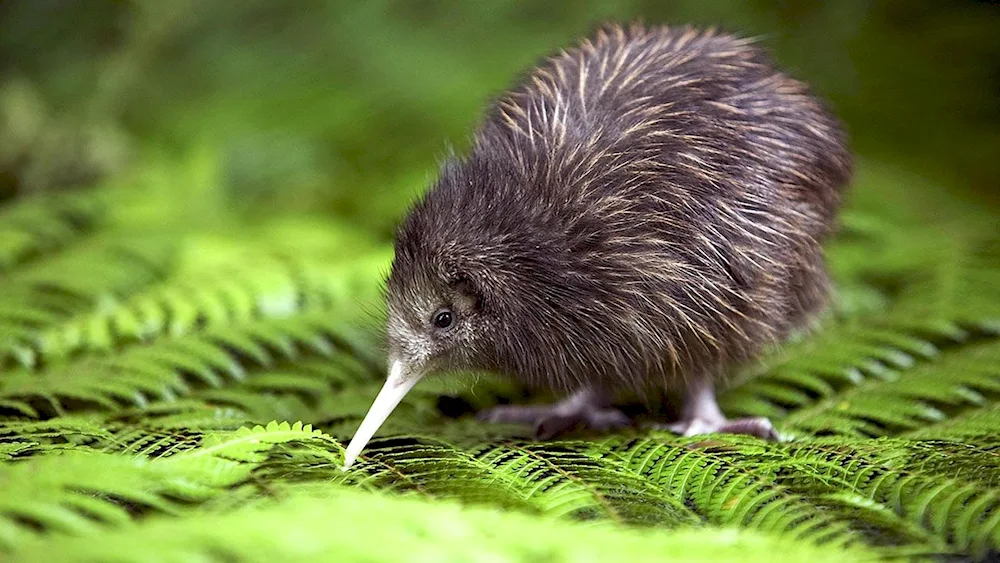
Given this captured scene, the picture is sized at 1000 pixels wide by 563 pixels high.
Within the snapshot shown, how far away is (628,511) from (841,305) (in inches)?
66.8

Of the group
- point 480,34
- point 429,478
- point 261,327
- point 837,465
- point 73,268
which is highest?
point 480,34

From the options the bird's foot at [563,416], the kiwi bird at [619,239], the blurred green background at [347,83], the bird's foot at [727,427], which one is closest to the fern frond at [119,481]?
the kiwi bird at [619,239]

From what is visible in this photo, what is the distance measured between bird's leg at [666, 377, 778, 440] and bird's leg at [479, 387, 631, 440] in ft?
0.59

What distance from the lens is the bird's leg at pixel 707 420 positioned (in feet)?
7.90

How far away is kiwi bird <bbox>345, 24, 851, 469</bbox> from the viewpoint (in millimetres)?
2234

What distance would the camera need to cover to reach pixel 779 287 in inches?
94.0

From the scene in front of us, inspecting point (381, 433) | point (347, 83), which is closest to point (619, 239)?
point (381, 433)

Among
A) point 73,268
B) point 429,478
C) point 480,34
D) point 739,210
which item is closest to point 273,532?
point 429,478

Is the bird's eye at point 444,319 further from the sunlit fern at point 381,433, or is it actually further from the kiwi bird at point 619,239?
the sunlit fern at point 381,433

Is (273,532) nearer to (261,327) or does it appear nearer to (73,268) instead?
(261,327)

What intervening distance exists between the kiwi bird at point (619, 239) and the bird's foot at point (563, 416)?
0.33ft

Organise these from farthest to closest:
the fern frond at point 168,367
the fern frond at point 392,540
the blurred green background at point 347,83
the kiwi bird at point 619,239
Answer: the blurred green background at point 347,83 → the fern frond at point 168,367 → the kiwi bird at point 619,239 → the fern frond at point 392,540

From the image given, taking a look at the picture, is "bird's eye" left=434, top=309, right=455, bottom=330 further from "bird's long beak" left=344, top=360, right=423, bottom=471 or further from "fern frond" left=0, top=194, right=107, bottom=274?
"fern frond" left=0, top=194, right=107, bottom=274

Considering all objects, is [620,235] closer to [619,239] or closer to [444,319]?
[619,239]
